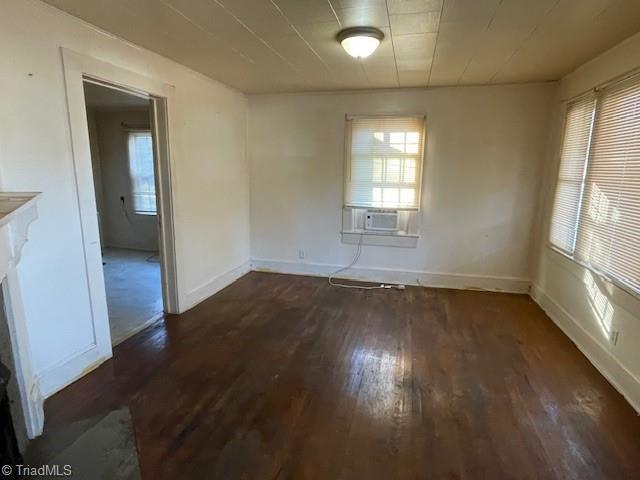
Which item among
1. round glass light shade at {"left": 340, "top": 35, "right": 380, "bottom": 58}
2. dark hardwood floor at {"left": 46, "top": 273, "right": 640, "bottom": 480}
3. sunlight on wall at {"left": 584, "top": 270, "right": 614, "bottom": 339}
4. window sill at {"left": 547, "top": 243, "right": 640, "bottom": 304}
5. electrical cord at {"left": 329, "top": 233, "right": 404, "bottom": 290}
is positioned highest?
round glass light shade at {"left": 340, "top": 35, "right": 380, "bottom": 58}

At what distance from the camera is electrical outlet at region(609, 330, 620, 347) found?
256cm

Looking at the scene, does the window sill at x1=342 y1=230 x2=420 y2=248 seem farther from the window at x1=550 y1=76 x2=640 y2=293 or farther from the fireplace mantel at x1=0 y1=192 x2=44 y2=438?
the fireplace mantel at x1=0 y1=192 x2=44 y2=438

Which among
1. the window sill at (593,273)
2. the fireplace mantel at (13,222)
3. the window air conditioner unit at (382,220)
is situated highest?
the fireplace mantel at (13,222)

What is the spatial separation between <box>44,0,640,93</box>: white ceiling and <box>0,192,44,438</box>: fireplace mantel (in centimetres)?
128

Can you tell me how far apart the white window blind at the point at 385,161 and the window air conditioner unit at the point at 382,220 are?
0.09 m

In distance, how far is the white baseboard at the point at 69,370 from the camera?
2283 mm

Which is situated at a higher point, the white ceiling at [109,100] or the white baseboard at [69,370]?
the white ceiling at [109,100]

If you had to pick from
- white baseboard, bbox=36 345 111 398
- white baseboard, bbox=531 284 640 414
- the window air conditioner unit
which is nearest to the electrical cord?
the window air conditioner unit

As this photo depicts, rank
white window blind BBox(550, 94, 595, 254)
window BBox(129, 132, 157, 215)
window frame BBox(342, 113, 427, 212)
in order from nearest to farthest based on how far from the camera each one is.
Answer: white window blind BBox(550, 94, 595, 254) < window frame BBox(342, 113, 427, 212) < window BBox(129, 132, 157, 215)

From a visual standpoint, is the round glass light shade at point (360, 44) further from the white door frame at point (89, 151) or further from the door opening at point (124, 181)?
the door opening at point (124, 181)

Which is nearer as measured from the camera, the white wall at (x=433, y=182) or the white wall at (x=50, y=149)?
the white wall at (x=50, y=149)

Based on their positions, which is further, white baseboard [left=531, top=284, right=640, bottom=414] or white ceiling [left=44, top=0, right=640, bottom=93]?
white baseboard [left=531, top=284, right=640, bottom=414]

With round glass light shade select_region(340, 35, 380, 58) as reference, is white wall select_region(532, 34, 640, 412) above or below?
below

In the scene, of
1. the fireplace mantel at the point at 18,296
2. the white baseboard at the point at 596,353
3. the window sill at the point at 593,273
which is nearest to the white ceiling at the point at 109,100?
the fireplace mantel at the point at 18,296
